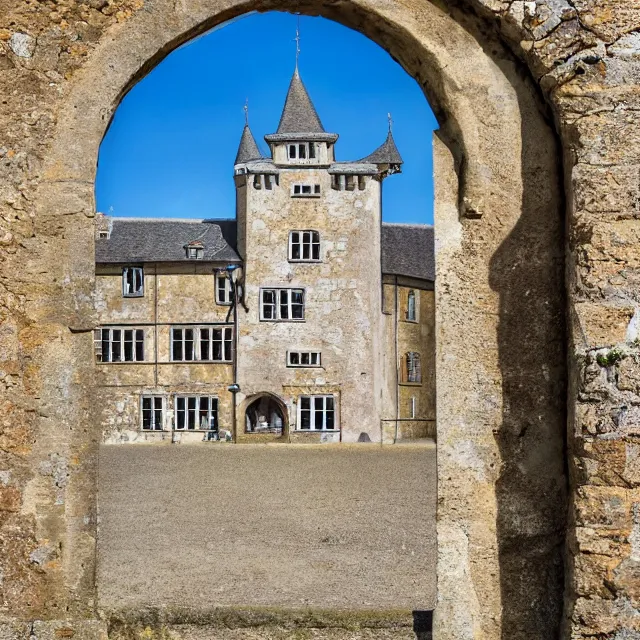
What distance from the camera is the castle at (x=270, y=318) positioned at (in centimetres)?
3359

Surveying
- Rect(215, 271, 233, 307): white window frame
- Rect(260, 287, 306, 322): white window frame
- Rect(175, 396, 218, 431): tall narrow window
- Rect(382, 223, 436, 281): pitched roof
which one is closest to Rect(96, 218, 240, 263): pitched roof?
Rect(215, 271, 233, 307): white window frame

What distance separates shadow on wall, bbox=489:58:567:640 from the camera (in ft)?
16.1

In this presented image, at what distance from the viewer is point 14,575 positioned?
473 centimetres

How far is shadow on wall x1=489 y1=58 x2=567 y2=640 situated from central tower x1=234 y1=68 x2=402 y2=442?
2850cm

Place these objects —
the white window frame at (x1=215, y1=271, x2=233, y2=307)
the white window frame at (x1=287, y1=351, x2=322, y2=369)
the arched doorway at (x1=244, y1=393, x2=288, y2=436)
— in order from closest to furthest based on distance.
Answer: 1. the arched doorway at (x1=244, y1=393, x2=288, y2=436)
2. the white window frame at (x1=287, y1=351, x2=322, y2=369)
3. the white window frame at (x1=215, y1=271, x2=233, y2=307)

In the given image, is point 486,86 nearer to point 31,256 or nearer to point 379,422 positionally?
point 31,256

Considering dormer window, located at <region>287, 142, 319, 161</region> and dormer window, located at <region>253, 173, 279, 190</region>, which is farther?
dormer window, located at <region>287, 142, 319, 161</region>

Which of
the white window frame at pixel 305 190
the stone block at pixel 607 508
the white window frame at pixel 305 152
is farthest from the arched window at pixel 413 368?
the stone block at pixel 607 508

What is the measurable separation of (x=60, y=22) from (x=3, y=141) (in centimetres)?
63

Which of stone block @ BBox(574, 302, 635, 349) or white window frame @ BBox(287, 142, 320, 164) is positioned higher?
white window frame @ BBox(287, 142, 320, 164)

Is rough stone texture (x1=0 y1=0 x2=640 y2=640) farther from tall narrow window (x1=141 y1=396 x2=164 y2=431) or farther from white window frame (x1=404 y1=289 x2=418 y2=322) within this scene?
white window frame (x1=404 y1=289 x2=418 y2=322)

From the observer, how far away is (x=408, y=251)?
37250mm

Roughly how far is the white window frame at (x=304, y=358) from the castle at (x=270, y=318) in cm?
3

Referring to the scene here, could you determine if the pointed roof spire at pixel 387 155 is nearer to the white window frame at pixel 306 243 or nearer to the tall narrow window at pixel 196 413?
the white window frame at pixel 306 243
